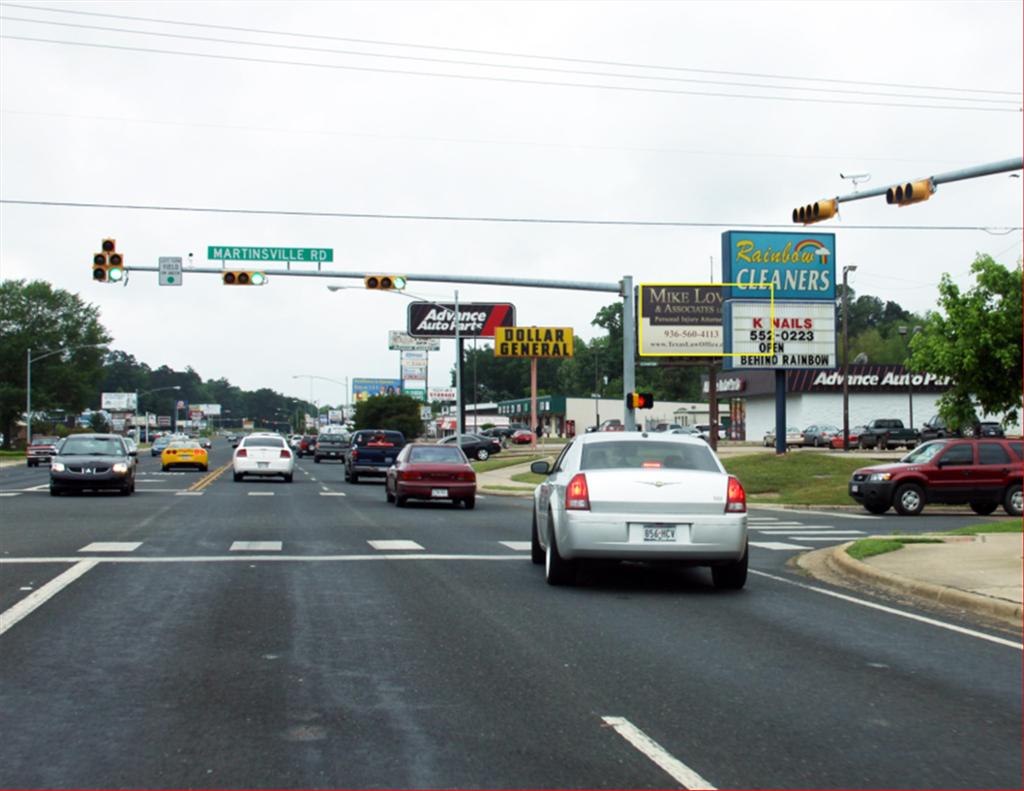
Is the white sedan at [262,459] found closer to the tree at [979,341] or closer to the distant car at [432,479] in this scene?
the distant car at [432,479]

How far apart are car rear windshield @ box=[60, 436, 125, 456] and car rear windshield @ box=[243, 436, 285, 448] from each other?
9.40 m

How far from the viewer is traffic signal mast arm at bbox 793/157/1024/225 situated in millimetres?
19906

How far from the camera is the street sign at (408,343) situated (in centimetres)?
11319

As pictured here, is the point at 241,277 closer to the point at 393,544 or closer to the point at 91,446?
the point at 91,446

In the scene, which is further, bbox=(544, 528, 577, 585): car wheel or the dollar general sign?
the dollar general sign

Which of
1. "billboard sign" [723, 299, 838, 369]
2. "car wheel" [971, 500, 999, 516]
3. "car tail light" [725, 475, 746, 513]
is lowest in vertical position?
"car wheel" [971, 500, 999, 516]

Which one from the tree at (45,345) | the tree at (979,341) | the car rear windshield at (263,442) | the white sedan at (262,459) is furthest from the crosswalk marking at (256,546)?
the tree at (45,345)

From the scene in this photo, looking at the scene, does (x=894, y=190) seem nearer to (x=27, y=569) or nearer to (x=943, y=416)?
(x=27, y=569)

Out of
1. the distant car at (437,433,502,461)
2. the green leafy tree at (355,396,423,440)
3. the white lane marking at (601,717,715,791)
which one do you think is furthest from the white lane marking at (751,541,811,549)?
the green leafy tree at (355,396,423,440)

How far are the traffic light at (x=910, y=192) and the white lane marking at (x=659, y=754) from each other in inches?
647

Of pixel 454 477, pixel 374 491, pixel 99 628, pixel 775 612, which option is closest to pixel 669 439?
pixel 775 612

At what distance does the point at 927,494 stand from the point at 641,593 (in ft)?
53.1

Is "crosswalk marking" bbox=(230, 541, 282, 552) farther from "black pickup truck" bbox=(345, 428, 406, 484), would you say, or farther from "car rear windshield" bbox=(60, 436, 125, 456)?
"black pickup truck" bbox=(345, 428, 406, 484)

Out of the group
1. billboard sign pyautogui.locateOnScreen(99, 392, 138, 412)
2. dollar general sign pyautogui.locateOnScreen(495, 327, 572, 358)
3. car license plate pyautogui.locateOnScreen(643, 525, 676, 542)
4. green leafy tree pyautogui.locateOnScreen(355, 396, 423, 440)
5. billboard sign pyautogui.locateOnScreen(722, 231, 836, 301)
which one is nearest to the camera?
car license plate pyautogui.locateOnScreen(643, 525, 676, 542)
